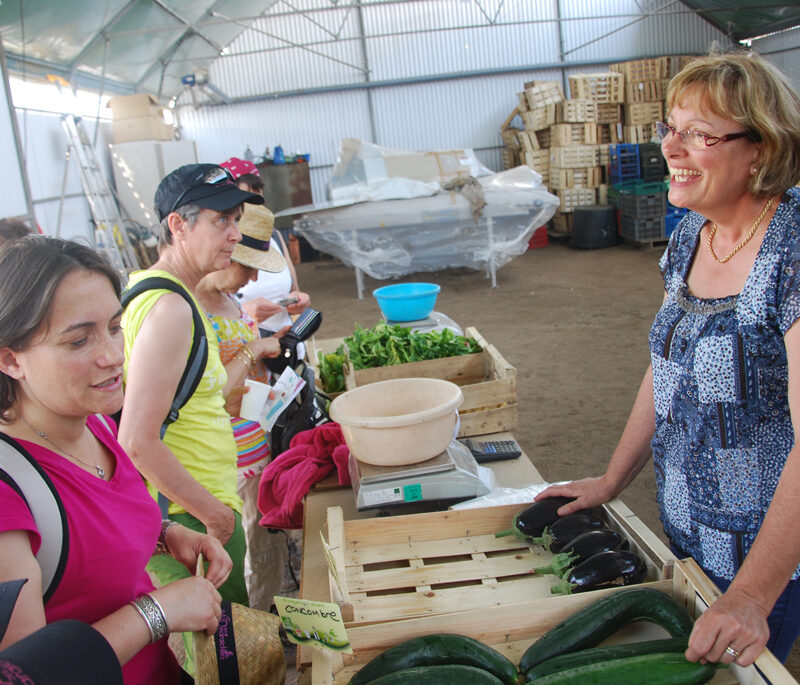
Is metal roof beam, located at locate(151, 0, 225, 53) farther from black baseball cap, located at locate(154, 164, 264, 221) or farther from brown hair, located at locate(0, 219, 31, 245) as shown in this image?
black baseball cap, located at locate(154, 164, 264, 221)

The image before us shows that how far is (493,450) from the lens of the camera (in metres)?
2.46

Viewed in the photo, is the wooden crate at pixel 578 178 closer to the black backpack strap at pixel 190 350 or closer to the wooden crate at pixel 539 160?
the wooden crate at pixel 539 160

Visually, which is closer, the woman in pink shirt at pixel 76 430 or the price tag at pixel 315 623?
the woman in pink shirt at pixel 76 430

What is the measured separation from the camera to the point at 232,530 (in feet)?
6.28

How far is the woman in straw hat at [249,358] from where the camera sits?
2361 mm

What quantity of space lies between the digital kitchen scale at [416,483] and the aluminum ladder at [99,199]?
851cm

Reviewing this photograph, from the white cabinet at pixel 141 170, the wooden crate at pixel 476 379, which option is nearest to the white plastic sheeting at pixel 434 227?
the white cabinet at pixel 141 170

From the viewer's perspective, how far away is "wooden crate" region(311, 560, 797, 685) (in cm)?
130

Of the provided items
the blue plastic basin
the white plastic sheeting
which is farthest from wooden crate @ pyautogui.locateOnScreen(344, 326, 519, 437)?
the white plastic sheeting

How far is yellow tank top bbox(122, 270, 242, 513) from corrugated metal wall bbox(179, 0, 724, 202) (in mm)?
14198

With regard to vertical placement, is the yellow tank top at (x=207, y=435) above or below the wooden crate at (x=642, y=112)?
below

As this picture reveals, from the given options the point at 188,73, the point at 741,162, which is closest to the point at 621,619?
the point at 741,162

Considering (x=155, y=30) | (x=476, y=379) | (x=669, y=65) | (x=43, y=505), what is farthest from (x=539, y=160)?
(x=43, y=505)

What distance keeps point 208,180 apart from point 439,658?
1506 mm
